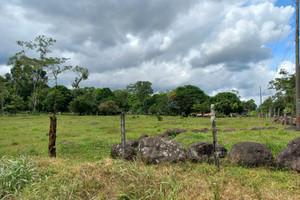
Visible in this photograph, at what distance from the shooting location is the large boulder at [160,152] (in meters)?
7.57

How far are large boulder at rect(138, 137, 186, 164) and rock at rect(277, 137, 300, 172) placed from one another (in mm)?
3716

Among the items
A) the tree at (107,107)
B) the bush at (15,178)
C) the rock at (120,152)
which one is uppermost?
the tree at (107,107)

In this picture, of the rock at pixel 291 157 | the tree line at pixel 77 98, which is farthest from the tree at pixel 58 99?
the rock at pixel 291 157

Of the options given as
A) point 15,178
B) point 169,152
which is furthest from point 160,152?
point 15,178

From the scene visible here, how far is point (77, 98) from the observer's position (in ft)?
169

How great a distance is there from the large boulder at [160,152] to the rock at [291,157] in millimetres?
3716

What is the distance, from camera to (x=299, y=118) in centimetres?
1652

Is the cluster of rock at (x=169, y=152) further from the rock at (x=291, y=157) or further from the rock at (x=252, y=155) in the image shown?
the rock at (x=291, y=157)

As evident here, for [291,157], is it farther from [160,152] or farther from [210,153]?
[160,152]

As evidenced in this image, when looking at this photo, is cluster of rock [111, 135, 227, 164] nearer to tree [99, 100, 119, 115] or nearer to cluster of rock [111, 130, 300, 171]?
cluster of rock [111, 130, 300, 171]

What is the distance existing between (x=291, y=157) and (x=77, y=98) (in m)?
50.8

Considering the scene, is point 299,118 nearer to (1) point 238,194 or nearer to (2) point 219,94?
(1) point 238,194

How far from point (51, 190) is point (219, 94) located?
71.9 m

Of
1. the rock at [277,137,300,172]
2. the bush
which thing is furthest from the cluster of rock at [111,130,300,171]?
the bush
